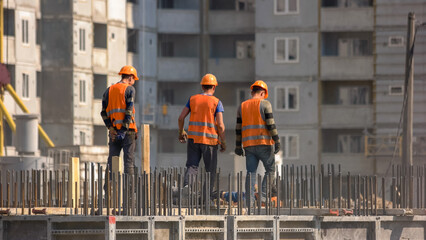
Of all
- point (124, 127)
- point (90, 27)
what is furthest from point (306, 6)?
point (124, 127)

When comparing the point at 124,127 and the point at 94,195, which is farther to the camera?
the point at 124,127

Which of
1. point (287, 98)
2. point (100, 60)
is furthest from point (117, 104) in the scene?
point (287, 98)

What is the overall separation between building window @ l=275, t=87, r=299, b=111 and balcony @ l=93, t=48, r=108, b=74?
30.3 ft

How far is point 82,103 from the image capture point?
214 ft

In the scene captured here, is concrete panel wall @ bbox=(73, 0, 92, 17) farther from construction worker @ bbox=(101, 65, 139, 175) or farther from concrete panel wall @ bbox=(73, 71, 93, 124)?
construction worker @ bbox=(101, 65, 139, 175)

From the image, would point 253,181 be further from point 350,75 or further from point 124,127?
point 350,75

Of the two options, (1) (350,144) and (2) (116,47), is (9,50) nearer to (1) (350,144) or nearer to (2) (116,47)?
(2) (116,47)

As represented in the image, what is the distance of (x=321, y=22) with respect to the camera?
66250 millimetres

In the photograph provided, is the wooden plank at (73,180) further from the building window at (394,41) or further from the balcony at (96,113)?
the building window at (394,41)

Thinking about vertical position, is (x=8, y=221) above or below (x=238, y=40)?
below

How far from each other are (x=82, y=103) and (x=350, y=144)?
1453 cm

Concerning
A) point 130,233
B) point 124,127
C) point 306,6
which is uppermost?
point 306,6

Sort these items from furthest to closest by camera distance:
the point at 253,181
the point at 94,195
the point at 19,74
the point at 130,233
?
the point at 19,74, the point at 253,181, the point at 94,195, the point at 130,233

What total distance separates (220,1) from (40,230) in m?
51.4
